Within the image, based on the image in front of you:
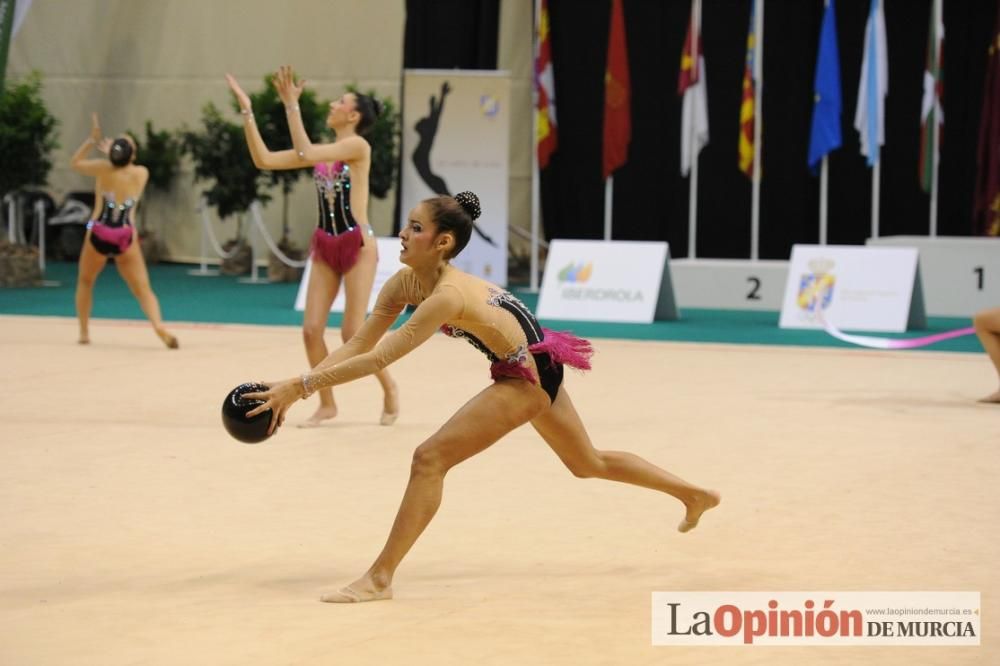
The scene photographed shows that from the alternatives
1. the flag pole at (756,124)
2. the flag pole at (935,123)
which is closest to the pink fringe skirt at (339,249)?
the flag pole at (756,124)

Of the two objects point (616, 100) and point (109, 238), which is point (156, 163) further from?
point (109, 238)

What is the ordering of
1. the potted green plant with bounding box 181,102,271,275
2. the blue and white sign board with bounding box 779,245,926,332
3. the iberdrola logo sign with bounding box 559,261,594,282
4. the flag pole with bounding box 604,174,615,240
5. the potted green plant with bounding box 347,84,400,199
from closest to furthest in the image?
1. the blue and white sign board with bounding box 779,245,926,332
2. the iberdrola logo sign with bounding box 559,261,594,282
3. the flag pole with bounding box 604,174,615,240
4. the potted green plant with bounding box 347,84,400,199
5. the potted green plant with bounding box 181,102,271,275

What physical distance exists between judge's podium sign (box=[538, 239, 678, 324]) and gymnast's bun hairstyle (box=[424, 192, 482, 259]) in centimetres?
980

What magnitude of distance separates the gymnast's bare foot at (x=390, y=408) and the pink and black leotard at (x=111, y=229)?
177 inches

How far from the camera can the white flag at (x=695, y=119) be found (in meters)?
16.7

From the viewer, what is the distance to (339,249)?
8.31 m

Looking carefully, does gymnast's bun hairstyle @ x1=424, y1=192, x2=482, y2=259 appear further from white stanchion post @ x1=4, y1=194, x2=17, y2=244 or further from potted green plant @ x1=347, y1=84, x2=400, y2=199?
white stanchion post @ x1=4, y1=194, x2=17, y2=244

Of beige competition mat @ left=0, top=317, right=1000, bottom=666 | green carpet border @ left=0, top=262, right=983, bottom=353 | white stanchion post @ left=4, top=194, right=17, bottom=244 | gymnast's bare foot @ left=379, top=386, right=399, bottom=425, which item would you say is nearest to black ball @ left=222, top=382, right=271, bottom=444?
beige competition mat @ left=0, top=317, right=1000, bottom=666

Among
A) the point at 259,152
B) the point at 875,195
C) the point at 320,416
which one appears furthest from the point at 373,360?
the point at 875,195

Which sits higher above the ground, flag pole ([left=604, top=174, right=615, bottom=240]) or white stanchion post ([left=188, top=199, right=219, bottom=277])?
flag pole ([left=604, top=174, right=615, bottom=240])

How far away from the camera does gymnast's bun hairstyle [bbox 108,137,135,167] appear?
11961 mm

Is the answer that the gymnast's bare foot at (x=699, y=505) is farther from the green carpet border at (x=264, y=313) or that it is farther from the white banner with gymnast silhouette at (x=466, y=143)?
the white banner with gymnast silhouette at (x=466, y=143)

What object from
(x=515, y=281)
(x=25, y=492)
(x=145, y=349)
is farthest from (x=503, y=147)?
(x=25, y=492)

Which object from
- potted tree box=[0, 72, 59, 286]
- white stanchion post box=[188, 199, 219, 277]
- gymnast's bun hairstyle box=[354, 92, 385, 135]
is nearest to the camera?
gymnast's bun hairstyle box=[354, 92, 385, 135]
